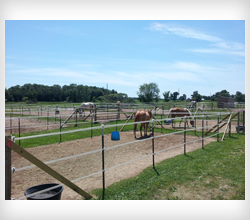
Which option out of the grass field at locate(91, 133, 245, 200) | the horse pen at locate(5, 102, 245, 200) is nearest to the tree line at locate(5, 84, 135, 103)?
the horse pen at locate(5, 102, 245, 200)

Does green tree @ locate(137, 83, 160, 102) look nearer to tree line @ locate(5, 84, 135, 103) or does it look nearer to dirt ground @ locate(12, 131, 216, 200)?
tree line @ locate(5, 84, 135, 103)

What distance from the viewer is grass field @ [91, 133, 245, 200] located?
3576 mm

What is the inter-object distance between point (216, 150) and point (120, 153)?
11.2 ft

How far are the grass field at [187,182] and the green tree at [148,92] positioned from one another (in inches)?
1841

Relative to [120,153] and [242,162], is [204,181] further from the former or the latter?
[120,153]

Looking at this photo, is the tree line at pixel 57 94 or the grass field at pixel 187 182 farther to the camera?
the tree line at pixel 57 94

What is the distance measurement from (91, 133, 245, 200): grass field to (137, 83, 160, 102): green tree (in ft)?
153

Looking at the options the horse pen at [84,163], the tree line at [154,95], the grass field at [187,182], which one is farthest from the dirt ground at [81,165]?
the tree line at [154,95]

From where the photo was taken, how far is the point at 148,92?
5391cm

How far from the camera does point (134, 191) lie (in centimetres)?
375

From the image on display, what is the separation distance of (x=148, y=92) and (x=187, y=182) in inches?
1988

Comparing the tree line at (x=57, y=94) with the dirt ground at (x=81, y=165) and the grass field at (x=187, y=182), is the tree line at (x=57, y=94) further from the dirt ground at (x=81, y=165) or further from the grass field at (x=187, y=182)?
the grass field at (x=187, y=182)

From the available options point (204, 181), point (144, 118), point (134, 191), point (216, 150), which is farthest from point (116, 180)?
point (144, 118)

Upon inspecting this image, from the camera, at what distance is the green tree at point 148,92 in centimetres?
5231
